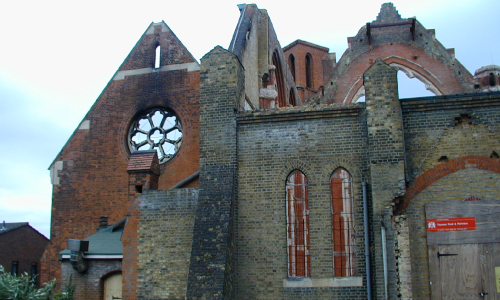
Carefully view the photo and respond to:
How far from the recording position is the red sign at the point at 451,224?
10852mm

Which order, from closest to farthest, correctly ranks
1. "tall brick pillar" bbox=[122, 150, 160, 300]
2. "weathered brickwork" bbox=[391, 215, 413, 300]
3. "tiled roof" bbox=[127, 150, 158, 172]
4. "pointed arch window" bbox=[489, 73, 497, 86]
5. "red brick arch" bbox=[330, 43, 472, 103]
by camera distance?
"weathered brickwork" bbox=[391, 215, 413, 300] → "tall brick pillar" bbox=[122, 150, 160, 300] → "tiled roof" bbox=[127, 150, 158, 172] → "pointed arch window" bbox=[489, 73, 497, 86] → "red brick arch" bbox=[330, 43, 472, 103]

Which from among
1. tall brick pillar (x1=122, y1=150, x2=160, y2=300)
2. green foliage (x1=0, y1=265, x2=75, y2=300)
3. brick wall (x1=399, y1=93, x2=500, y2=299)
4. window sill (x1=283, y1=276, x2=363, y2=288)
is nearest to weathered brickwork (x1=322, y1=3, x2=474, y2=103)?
brick wall (x1=399, y1=93, x2=500, y2=299)

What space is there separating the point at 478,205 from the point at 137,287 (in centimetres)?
767

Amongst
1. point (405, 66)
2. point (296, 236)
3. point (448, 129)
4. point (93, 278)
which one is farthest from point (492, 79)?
point (93, 278)

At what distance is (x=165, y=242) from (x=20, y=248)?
2168cm

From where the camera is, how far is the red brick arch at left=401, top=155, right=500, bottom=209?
11.1m

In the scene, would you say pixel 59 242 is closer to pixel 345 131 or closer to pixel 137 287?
pixel 137 287

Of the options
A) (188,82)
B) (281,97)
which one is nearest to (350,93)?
(281,97)

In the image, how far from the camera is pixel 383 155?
11.2 meters

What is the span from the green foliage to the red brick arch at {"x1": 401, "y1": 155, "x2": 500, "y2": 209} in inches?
394

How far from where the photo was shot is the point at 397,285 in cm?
1064

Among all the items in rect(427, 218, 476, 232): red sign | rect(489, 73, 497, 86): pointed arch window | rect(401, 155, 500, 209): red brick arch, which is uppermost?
rect(489, 73, 497, 86): pointed arch window

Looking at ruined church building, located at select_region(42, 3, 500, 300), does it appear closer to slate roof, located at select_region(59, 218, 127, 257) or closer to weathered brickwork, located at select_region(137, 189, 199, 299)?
weathered brickwork, located at select_region(137, 189, 199, 299)

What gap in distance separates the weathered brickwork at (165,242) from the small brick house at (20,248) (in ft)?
60.7
